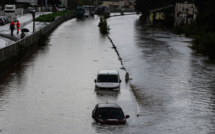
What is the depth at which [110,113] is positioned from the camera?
75.9 feet

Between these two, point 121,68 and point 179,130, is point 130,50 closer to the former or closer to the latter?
point 121,68

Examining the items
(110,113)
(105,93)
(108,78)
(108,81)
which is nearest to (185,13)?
(108,78)

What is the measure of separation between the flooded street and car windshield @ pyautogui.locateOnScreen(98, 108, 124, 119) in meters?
0.59

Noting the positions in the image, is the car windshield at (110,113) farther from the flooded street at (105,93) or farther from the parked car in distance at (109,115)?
the flooded street at (105,93)

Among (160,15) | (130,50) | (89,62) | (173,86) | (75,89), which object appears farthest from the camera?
(160,15)

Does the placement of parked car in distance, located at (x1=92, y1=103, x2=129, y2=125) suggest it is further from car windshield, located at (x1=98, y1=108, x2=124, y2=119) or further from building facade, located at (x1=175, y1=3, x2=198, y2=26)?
building facade, located at (x1=175, y1=3, x2=198, y2=26)

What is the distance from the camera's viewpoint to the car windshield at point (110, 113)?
23141 millimetres

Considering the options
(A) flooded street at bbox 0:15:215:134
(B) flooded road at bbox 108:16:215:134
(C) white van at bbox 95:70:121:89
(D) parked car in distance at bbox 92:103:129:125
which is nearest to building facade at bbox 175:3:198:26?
(B) flooded road at bbox 108:16:215:134

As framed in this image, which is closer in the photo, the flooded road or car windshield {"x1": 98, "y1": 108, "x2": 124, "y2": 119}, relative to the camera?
car windshield {"x1": 98, "y1": 108, "x2": 124, "y2": 119}

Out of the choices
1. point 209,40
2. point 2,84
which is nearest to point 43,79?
point 2,84

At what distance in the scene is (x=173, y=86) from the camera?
3644 cm

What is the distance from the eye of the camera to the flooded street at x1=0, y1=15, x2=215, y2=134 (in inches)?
961

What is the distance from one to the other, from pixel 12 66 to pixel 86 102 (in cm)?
1650

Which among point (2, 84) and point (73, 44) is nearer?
point (2, 84)
